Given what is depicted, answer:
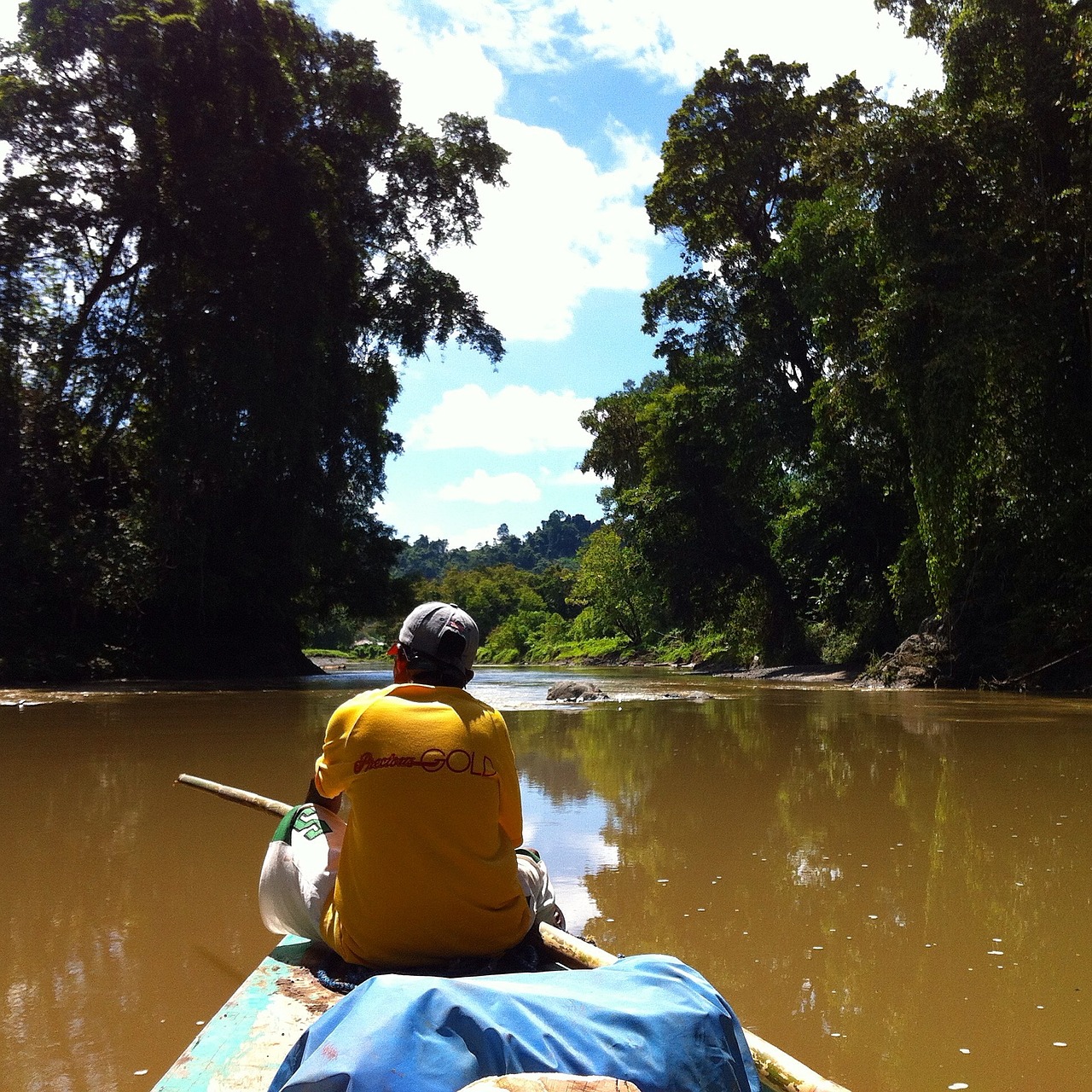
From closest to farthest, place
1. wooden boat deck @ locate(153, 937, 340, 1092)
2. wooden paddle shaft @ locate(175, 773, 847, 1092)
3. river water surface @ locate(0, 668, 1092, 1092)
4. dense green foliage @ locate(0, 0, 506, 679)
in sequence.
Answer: wooden paddle shaft @ locate(175, 773, 847, 1092) < wooden boat deck @ locate(153, 937, 340, 1092) < river water surface @ locate(0, 668, 1092, 1092) < dense green foliage @ locate(0, 0, 506, 679)

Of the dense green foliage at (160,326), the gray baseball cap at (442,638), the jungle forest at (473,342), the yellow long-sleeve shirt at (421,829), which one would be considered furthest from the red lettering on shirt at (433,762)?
the dense green foliage at (160,326)

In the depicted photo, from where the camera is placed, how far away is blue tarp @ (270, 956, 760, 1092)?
1.42 metres

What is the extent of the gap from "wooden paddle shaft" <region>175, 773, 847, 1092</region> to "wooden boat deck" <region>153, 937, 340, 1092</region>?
591mm

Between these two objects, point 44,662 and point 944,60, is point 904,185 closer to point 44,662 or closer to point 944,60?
point 944,60

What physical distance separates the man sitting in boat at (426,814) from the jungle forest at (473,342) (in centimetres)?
1295

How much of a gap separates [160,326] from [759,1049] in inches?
753

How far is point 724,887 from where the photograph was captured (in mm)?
4289

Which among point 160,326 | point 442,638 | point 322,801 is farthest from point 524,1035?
point 160,326

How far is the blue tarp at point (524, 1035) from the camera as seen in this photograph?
4.67 ft

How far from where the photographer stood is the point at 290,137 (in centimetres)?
2019

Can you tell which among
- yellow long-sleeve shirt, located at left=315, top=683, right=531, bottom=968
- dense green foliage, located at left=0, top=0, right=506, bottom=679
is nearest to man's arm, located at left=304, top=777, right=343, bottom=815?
yellow long-sleeve shirt, located at left=315, top=683, right=531, bottom=968

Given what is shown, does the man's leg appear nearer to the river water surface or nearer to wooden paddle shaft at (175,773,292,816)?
the river water surface

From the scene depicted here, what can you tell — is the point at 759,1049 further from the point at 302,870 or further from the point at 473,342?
the point at 473,342

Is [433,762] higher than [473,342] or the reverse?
the reverse
